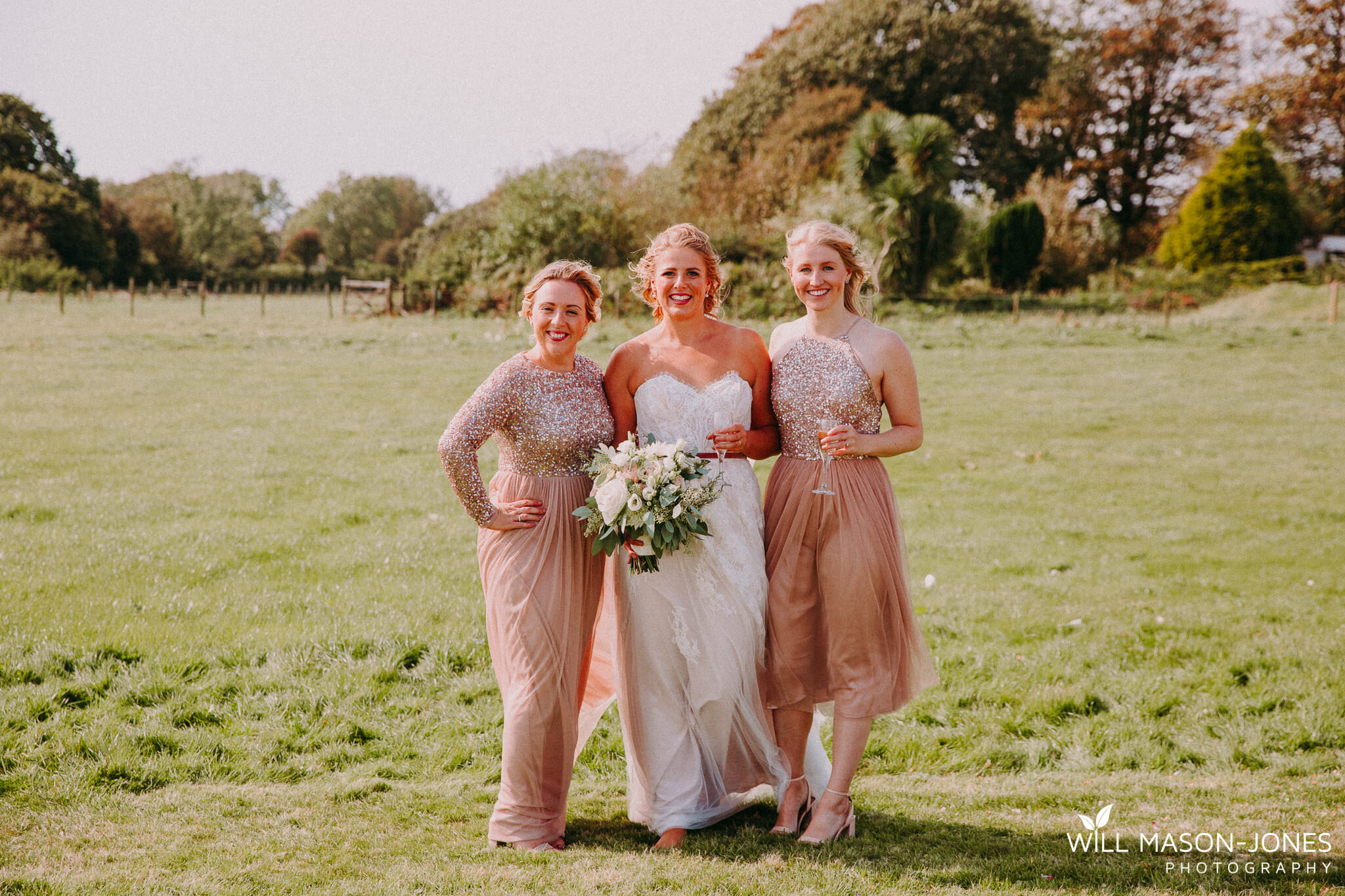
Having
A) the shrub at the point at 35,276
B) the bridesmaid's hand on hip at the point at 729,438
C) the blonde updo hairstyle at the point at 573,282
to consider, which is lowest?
the bridesmaid's hand on hip at the point at 729,438

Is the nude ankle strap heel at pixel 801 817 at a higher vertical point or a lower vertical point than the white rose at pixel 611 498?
lower

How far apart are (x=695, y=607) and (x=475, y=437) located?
129cm

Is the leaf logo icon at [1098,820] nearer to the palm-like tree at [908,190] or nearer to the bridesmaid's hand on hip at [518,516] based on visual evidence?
the bridesmaid's hand on hip at [518,516]

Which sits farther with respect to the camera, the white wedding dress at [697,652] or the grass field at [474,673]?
the white wedding dress at [697,652]

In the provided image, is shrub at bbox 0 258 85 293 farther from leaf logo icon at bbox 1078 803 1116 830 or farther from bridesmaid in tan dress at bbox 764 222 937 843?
leaf logo icon at bbox 1078 803 1116 830

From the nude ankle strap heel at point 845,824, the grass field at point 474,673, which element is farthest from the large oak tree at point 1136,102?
the nude ankle strap heel at point 845,824

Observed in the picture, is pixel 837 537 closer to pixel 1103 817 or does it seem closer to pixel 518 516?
pixel 518 516

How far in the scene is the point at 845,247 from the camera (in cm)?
447

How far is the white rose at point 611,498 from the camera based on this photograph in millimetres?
3900

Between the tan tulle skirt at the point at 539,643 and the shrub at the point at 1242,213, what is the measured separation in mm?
38013

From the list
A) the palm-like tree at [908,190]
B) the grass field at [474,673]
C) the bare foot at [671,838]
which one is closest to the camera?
the grass field at [474,673]

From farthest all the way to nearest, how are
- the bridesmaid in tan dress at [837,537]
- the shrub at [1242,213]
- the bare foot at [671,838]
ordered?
the shrub at [1242,213]
the bridesmaid in tan dress at [837,537]
the bare foot at [671,838]

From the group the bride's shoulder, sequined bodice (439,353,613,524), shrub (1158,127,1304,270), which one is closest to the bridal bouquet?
sequined bodice (439,353,613,524)

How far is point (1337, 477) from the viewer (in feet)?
39.0
